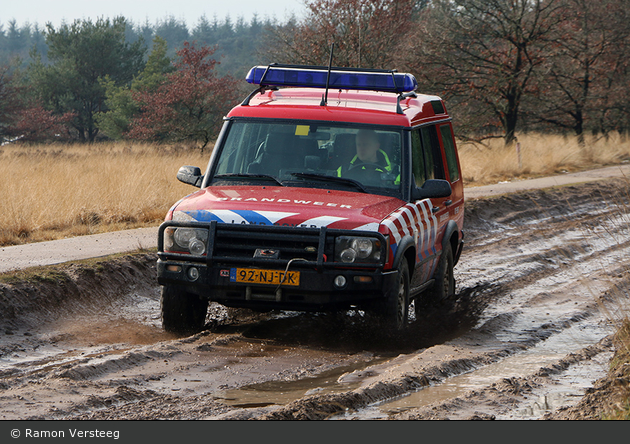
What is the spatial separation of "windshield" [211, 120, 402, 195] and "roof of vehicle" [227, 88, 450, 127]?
9 centimetres

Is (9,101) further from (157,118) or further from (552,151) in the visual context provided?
(552,151)

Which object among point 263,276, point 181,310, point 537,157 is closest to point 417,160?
point 263,276

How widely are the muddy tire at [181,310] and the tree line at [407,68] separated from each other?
11881 mm

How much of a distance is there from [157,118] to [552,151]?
54.8 ft

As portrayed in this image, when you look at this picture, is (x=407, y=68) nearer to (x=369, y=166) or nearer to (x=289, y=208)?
(x=369, y=166)

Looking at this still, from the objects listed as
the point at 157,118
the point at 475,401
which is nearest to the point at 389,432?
the point at 475,401

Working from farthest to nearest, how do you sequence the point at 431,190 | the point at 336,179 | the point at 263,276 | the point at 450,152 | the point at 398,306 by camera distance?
1. the point at 450,152
2. the point at 431,190
3. the point at 336,179
4. the point at 398,306
5. the point at 263,276

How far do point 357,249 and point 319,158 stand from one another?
123 centimetres

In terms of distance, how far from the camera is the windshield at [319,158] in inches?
275

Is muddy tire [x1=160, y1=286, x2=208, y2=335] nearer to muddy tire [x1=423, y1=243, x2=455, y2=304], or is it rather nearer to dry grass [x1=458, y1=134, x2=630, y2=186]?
muddy tire [x1=423, y1=243, x2=455, y2=304]

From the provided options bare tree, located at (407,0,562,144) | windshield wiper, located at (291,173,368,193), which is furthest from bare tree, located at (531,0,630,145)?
windshield wiper, located at (291,173,368,193)

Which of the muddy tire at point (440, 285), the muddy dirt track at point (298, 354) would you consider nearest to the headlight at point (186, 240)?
the muddy dirt track at point (298, 354)

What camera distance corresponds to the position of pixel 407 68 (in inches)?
1055

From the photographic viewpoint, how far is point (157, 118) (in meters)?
34.8
